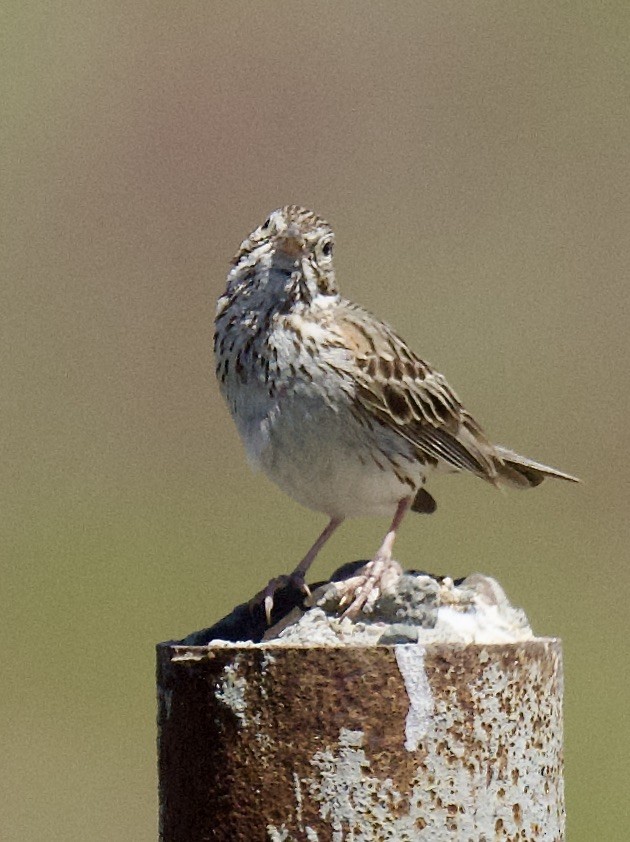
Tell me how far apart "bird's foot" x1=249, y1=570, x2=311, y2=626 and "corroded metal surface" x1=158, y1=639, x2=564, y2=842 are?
2.95 feet

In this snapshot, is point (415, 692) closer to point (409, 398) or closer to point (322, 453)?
point (322, 453)

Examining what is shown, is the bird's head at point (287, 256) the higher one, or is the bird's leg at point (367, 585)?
the bird's head at point (287, 256)

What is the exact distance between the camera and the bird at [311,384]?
5984 millimetres

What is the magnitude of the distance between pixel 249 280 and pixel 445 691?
2616 mm

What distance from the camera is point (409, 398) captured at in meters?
6.39

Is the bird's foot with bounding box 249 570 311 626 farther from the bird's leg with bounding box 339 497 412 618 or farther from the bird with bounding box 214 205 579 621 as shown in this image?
the bird with bounding box 214 205 579 621

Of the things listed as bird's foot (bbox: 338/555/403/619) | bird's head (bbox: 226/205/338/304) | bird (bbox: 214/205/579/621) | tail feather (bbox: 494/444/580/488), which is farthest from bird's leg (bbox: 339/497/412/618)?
tail feather (bbox: 494/444/580/488)

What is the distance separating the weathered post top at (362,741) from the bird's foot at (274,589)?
0.88 m

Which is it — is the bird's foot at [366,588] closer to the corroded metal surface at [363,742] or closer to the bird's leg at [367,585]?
the bird's leg at [367,585]

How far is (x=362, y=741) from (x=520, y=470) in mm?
3132

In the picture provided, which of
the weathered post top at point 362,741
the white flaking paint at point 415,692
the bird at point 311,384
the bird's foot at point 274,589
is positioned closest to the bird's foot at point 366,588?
the bird's foot at point 274,589

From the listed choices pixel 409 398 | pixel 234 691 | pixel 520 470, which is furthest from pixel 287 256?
pixel 234 691

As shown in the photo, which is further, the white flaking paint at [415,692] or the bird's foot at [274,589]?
the bird's foot at [274,589]

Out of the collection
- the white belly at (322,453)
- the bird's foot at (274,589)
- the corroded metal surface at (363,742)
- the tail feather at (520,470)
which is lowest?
the corroded metal surface at (363,742)
